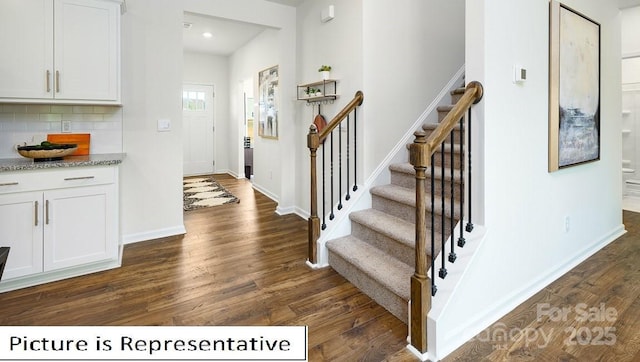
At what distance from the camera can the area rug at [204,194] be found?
5.02 metres

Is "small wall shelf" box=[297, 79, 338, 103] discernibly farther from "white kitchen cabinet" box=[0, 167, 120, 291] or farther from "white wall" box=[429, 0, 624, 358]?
"white kitchen cabinet" box=[0, 167, 120, 291]

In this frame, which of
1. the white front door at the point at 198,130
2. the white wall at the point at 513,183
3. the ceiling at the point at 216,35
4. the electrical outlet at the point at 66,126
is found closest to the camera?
the white wall at the point at 513,183

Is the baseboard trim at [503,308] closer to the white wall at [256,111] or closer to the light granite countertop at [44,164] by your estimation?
the light granite countertop at [44,164]

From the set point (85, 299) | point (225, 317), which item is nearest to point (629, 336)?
point (225, 317)

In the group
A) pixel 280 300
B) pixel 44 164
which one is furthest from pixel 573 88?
pixel 44 164

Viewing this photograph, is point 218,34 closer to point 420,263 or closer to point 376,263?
point 376,263

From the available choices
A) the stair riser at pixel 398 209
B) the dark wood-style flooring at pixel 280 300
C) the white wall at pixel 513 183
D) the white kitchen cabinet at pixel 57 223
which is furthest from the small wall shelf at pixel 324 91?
the white kitchen cabinet at pixel 57 223

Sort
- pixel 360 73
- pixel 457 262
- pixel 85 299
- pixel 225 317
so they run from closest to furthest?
pixel 457 262
pixel 225 317
pixel 85 299
pixel 360 73

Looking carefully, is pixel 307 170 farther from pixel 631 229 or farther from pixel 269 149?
pixel 631 229

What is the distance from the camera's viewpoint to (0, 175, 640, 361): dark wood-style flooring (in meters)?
1.79

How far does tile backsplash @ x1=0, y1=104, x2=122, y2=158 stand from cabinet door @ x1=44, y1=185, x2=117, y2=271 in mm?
770

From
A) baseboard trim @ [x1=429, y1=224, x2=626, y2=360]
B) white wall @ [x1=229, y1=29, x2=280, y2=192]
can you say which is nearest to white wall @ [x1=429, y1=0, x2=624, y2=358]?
baseboard trim @ [x1=429, y1=224, x2=626, y2=360]

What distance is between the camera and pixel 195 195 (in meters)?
5.60

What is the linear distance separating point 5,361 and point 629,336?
10.3 feet
